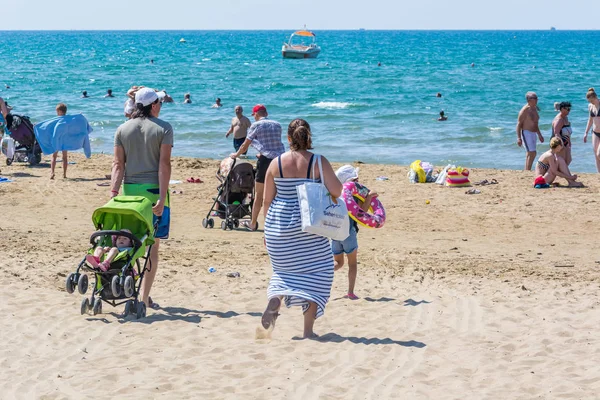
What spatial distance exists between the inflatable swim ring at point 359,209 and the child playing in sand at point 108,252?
1.76 meters

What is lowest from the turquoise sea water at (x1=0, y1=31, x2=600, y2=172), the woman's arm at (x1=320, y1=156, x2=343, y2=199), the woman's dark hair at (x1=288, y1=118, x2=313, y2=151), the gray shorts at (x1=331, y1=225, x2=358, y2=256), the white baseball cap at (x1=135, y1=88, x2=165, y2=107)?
the turquoise sea water at (x1=0, y1=31, x2=600, y2=172)

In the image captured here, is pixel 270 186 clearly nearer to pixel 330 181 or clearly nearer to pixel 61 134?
pixel 330 181

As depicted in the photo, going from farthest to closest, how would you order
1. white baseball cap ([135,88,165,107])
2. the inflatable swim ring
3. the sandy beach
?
the inflatable swim ring → white baseball cap ([135,88,165,107]) → the sandy beach

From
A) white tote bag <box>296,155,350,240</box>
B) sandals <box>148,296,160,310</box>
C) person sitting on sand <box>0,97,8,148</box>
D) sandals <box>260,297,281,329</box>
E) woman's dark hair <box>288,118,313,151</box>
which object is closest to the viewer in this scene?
white tote bag <box>296,155,350,240</box>

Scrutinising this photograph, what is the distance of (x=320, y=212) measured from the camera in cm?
566

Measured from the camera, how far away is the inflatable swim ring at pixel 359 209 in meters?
6.92

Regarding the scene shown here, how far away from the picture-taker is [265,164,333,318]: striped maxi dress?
583cm

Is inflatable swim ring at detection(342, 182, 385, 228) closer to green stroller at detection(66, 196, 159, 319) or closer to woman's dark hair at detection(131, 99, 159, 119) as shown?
green stroller at detection(66, 196, 159, 319)

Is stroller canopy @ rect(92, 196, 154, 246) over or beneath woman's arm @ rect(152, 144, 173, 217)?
beneath

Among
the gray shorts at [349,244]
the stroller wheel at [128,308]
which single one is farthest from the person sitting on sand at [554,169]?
the stroller wheel at [128,308]

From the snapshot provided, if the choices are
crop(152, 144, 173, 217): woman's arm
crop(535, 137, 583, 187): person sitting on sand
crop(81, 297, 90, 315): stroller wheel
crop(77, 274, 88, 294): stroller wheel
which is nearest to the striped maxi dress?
crop(152, 144, 173, 217): woman's arm

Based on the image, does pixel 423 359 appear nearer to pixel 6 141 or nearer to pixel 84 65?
pixel 6 141

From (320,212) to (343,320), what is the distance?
4.61 feet

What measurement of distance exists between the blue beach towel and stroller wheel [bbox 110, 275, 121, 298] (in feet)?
28.4
